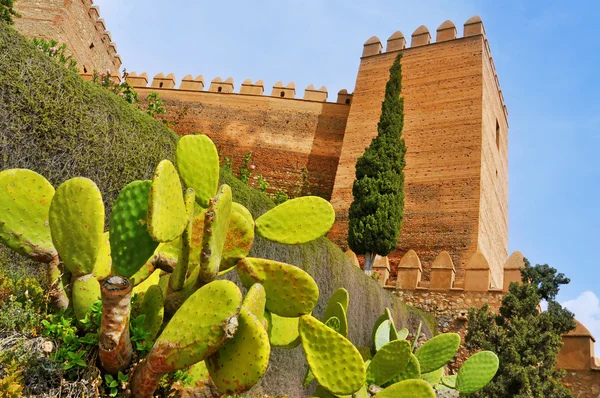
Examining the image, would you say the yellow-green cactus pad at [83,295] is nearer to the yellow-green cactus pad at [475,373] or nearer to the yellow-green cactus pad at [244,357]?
the yellow-green cactus pad at [244,357]

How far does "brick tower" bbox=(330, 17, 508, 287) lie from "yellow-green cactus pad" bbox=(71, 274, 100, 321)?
12697mm

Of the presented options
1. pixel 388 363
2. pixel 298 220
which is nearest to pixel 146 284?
Answer: pixel 298 220

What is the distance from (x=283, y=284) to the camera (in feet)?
9.52

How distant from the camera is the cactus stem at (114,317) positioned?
7.96ft

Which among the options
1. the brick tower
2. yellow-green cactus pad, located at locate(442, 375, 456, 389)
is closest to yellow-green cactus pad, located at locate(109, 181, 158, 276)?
yellow-green cactus pad, located at locate(442, 375, 456, 389)

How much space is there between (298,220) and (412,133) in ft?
49.1

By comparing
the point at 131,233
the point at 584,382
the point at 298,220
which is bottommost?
the point at 584,382

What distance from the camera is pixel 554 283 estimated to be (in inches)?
332

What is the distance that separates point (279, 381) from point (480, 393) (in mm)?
2914

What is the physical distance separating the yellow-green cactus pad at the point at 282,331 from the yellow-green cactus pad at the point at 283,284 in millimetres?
258

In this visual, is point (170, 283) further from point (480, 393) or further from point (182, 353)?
point (480, 393)

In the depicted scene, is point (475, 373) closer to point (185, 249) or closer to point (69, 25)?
point (185, 249)

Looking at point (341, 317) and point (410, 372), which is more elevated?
point (341, 317)

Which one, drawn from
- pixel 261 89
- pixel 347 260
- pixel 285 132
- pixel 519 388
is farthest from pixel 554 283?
pixel 261 89
